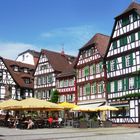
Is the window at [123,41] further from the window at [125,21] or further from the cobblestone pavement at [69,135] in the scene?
the cobblestone pavement at [69,135]

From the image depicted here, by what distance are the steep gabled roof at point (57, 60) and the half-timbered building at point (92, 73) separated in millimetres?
8015

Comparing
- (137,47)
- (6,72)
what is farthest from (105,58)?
(6,72)

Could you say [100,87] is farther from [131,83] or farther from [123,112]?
[131,83]

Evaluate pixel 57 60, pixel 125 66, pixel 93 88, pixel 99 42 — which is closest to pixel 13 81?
pixel 57 60

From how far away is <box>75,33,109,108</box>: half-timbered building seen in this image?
173ft

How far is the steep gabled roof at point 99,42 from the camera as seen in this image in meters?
54.6

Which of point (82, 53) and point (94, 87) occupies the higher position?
point (82, 53)

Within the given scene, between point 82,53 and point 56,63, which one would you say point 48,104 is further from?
point 56,63

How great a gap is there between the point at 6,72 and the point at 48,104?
35418mm

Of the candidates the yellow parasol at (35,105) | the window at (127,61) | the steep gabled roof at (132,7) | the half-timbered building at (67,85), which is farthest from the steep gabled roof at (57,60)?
the yellow parasol at (35,105)

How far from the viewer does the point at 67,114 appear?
60438mm

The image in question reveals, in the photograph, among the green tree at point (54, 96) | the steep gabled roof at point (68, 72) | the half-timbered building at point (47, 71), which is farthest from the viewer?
the half-timbered building at point (47, 71)

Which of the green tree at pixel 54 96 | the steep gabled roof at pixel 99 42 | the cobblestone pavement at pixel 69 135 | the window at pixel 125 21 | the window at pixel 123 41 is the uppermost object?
the window at pixel 125 21

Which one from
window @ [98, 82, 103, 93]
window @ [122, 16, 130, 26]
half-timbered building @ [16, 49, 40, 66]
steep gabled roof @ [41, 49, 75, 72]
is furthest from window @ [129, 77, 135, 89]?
half-timbered building @ [16, 49, 40, 66]
